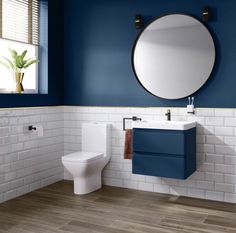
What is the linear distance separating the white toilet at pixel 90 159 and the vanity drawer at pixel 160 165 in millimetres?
605

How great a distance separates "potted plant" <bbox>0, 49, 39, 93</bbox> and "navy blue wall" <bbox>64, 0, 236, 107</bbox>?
76 centimetres

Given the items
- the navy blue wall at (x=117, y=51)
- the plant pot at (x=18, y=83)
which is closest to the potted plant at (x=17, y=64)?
the plant pot at (x=18, y=83)

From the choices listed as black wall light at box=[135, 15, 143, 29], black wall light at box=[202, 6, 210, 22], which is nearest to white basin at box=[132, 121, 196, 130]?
black wall light at box=[202, 6, 210, 22]

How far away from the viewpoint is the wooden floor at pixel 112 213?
305 centimetres

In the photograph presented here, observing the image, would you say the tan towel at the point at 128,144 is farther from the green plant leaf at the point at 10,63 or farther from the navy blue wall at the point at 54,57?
the green plant leaf at the point at 10,63

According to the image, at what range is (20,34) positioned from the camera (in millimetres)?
4223

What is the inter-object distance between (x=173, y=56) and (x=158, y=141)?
1.09m

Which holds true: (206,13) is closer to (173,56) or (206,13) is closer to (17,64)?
(173,56)

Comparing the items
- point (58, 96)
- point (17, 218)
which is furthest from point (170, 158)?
point (58, 96)

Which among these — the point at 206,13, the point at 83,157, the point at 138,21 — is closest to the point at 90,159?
the point at 83,157

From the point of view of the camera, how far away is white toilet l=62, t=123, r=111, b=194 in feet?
12.7

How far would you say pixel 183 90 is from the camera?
3.94 meters

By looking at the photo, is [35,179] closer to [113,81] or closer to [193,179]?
[113,81]

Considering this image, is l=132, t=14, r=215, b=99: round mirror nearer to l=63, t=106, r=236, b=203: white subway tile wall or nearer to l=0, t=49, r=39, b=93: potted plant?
l=63, t=106, r=236, b=203: white subway tile wall
